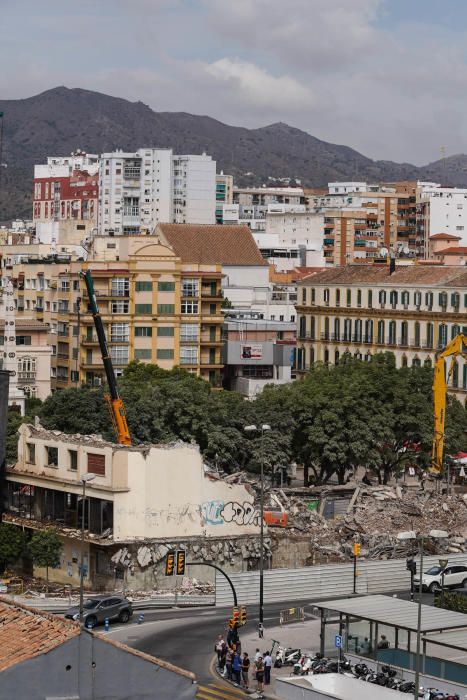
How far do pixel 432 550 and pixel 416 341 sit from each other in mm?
53240

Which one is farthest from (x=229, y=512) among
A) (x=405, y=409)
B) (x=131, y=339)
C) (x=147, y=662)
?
(x=131, y=339)

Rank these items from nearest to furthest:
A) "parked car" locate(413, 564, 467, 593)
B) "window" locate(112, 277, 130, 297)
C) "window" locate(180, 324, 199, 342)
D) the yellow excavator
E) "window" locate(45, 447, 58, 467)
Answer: "parked car" locate(413, 564, 467, 593), "window" locate(45, 447, 58, 467), the yellow excavator, "window" locate(112, 277, 130, 297), "window" locate(180, 324, 199, 342)

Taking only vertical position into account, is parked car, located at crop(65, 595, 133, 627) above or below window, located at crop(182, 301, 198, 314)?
below

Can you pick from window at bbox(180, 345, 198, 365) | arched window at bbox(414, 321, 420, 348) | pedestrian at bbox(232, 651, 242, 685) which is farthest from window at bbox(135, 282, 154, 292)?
pedestrian at bbox(232, 651, 242, 685)

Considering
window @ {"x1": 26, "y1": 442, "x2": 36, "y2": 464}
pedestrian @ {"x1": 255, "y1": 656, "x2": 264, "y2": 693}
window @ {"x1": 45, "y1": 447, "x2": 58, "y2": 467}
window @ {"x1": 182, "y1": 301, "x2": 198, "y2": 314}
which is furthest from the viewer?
window @ {"x1": 182, "y1": 301, "x2": 198, "y2": 314}

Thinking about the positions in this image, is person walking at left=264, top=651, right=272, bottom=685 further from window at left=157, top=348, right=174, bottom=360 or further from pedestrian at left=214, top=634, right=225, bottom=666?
window at left=157, top=348, right=174, bottom=360

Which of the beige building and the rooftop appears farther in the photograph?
the beige building

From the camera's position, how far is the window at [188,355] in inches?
5812

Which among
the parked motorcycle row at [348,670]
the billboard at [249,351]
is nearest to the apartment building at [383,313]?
the billboard at [249,351]

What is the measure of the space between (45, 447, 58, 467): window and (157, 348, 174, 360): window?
197ft

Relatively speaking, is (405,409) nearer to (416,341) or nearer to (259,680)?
(416,341)

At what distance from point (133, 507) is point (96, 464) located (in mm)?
3403

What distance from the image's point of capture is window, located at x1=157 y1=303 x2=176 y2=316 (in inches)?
5782

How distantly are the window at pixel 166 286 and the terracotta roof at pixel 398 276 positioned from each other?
14773 millimetres
